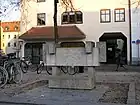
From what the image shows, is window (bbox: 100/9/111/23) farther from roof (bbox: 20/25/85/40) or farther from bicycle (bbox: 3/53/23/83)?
bicycle (bbox: 3/53/23/83)

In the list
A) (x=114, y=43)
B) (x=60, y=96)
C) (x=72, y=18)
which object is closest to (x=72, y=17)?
(x=72, y=18)

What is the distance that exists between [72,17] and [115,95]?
25472 mm

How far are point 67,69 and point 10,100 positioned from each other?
7.57 m

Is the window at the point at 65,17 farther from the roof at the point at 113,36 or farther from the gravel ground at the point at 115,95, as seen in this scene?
the gravel ground at the point at 115,95

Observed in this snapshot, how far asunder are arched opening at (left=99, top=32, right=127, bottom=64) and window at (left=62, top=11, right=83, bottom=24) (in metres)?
3.14

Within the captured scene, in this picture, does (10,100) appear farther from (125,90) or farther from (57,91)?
(125,90)

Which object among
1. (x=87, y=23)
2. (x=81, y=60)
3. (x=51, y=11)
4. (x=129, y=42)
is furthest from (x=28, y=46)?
(x=81, y=60)

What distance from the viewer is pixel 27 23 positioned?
36.8 meters

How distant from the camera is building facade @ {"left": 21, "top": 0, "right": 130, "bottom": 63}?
3375cm

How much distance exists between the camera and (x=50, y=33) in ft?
112

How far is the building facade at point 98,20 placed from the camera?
3375 cm

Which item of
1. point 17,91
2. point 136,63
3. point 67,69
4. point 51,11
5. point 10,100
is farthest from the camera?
point 51,11

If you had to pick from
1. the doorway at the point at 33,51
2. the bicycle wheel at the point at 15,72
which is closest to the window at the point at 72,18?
the doorway at the point at 33,51

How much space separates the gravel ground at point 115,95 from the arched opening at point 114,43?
21.9m
